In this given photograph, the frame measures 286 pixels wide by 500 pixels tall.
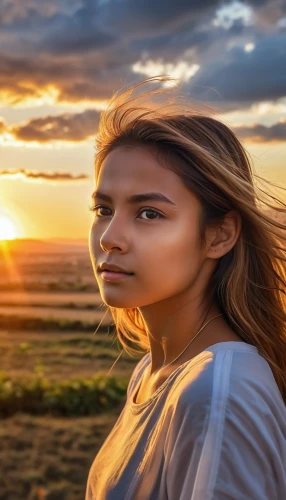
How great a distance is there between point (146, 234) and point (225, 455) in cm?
66

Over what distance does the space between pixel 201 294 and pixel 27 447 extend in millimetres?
5314

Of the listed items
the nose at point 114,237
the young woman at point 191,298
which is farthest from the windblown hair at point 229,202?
the nose at point 114,237

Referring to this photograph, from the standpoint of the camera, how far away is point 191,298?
2.01 metres

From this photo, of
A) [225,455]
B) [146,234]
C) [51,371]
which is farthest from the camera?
[51,371]

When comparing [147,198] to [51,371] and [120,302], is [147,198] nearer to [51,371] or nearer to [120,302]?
[120,302]

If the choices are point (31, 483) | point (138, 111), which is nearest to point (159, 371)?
point (138, 111)

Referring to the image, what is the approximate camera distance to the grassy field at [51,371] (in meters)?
6.01

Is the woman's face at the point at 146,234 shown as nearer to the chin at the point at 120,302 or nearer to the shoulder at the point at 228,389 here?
the chin at the point at 120,302

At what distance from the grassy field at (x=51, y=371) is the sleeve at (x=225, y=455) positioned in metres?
1.53

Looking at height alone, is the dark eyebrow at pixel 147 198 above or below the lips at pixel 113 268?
above

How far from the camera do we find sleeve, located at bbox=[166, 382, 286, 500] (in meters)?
1.41

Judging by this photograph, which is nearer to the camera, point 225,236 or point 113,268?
point 113,268

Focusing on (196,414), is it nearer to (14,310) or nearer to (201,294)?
(201,294)

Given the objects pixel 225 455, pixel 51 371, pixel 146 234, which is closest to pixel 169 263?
pixel 146 234
